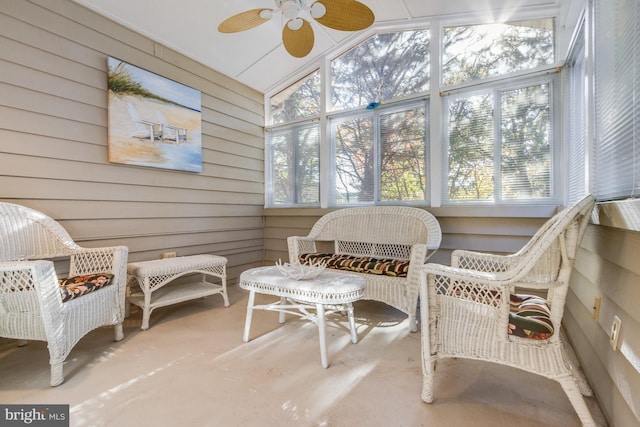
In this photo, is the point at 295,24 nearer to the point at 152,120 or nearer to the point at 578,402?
the point at 152,120

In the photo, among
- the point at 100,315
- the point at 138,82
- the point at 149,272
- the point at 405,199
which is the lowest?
the point at 100,315

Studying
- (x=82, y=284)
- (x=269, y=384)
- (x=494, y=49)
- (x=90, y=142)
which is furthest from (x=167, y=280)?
(x=494, y=49)

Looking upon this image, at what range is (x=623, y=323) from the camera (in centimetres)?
121

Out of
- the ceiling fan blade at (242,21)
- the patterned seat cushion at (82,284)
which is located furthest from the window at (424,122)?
the patterned seat cushion at (82,284)

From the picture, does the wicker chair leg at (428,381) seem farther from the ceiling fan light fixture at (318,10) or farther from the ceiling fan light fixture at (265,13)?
the ceiling fan light fixture at (265,13)

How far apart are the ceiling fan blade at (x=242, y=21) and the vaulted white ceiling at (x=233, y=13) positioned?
90cm

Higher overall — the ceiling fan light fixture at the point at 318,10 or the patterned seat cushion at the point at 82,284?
the ceiling fan light fixture at the point at 318,10

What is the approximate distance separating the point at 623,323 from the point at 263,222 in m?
3.77

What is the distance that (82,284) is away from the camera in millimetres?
1967

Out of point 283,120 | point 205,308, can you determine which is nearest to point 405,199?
point 283,120

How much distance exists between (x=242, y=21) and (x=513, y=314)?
2.48 metres

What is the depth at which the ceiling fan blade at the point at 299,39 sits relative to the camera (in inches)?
88.9

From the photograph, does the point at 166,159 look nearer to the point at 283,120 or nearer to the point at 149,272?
the point at 149,272

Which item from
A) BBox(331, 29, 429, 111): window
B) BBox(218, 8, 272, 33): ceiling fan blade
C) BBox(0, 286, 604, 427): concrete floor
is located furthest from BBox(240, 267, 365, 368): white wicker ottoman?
BBox(331, 29, 429, 111): window
